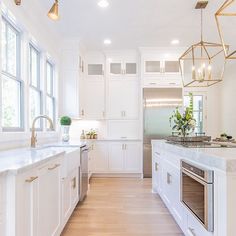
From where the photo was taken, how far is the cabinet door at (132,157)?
6129 mm

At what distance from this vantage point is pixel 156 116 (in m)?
5.98

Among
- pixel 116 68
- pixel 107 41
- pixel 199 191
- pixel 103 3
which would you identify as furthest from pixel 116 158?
pixel 199 191

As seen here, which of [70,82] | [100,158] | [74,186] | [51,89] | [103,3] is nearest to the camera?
[74,186]

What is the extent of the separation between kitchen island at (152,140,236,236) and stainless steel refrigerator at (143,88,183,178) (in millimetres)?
2713

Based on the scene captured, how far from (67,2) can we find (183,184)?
3042 millimetres

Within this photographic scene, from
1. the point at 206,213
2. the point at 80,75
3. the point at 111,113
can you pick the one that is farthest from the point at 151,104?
the point at 206,213

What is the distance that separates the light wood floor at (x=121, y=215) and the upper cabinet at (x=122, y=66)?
2.81m

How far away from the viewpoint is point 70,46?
5.58 m

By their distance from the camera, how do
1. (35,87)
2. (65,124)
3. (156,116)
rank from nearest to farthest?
(35,87)
(65,124)
(156,116)

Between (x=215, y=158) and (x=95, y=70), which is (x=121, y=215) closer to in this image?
(x=215, y=158)

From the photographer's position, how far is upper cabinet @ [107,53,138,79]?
251 inches

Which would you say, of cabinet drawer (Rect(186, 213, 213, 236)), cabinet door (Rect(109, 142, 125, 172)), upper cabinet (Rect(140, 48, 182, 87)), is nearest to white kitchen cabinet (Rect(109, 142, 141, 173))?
cabinet door (Rect(109, 142, 125, 172))

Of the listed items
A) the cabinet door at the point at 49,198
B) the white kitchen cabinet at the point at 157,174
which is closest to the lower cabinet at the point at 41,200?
the cabinet door at the point at 49,198

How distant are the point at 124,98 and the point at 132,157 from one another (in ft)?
4.71
